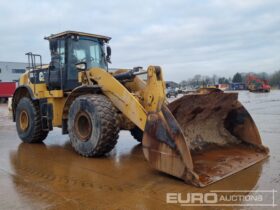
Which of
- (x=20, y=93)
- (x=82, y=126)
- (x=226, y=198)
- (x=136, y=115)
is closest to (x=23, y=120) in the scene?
(x=20, y=93)

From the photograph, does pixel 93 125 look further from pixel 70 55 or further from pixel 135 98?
pixel 70 55

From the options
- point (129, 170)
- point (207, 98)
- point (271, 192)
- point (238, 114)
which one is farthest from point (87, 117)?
point (271, 192)

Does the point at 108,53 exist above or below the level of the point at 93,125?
above

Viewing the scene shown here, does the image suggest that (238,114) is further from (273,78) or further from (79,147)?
(273,78)

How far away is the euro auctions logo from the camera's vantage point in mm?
3568

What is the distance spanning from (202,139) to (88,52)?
3.45 metres

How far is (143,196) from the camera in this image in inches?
152

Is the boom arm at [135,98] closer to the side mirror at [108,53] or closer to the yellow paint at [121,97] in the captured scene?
the yellow paint at [121,97]

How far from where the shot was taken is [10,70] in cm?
5581

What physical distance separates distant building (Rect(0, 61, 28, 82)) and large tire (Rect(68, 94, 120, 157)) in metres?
52.5

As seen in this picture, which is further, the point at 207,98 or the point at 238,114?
the point at 238,114

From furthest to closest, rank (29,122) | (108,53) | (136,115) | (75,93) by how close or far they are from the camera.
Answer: (29,122)
(108,53)
(75,93)
(136,115)

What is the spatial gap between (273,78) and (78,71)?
7431 centimetres

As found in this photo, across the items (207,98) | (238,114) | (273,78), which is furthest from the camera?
(273,78)
